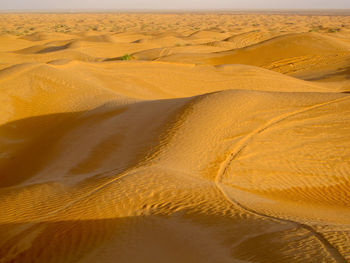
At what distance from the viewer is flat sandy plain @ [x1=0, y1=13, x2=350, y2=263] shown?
3.84 meters

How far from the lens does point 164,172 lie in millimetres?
5633

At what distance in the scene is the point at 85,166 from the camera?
22.7 feet

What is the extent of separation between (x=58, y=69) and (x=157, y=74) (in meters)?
4.08

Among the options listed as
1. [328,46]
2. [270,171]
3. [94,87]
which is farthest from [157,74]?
[328,46]

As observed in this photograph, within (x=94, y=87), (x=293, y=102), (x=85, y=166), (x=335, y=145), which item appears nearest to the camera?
(x=85, y=166)

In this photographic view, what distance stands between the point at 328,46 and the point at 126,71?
14.2m

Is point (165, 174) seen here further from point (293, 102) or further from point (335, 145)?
point (293, 102)

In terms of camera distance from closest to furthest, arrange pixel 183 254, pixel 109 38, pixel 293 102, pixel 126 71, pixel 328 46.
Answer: pixel 183 254 < pixel 293 102 < pixel 126 71 < pixel 328 46 < pixel 109 38

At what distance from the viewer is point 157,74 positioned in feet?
48.2

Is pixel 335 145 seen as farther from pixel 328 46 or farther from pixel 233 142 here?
pixel 328 46

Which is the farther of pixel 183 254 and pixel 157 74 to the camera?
pixel 157 74

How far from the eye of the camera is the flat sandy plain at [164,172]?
3.84 metres

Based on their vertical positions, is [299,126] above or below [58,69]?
below

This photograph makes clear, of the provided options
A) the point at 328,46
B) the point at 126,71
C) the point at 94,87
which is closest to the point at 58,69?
the point at 94,87
